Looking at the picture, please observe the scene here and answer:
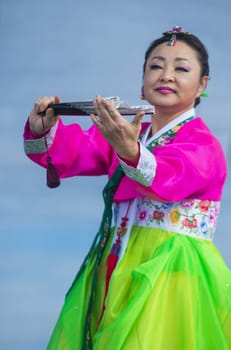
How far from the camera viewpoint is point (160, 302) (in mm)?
2561

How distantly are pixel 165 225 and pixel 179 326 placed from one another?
38 centimetres

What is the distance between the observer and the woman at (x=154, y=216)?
2527mm

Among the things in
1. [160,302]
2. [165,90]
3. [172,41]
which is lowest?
[160,302]

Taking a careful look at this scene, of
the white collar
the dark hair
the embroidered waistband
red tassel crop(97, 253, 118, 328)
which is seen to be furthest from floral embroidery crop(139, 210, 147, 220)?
the dark hair

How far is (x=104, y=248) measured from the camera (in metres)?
2.86

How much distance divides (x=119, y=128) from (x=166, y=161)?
0.24 metres

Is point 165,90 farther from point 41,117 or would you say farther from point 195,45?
point 41,117

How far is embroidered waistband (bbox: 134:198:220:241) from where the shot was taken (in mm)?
2752

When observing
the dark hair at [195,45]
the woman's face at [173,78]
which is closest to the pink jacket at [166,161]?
the woman's face at [173,78]

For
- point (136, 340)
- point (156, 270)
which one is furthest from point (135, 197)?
point (136, 340)

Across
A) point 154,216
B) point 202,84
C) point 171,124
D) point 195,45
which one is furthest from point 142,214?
point 195,45

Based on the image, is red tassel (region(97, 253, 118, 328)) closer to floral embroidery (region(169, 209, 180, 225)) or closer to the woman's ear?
floral embroidery (region(169, 209, 180, 225))

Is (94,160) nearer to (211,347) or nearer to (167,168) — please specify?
(167,168)

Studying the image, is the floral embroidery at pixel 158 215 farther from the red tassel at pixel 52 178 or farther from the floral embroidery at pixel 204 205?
the red tassel at pixel 52 178
